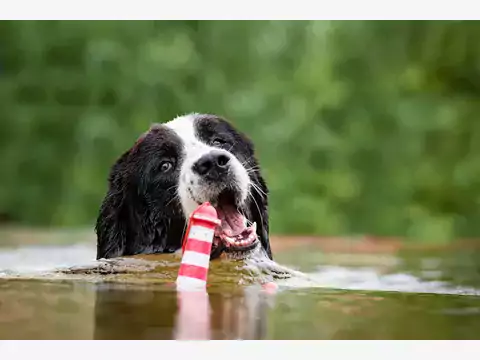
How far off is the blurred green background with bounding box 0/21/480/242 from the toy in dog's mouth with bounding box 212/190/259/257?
23.8 inches

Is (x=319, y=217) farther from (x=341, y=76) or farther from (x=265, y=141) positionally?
(x=341, y=76)

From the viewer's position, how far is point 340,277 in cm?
395

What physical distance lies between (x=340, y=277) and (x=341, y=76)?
3.86ft

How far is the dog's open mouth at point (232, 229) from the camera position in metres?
3.49

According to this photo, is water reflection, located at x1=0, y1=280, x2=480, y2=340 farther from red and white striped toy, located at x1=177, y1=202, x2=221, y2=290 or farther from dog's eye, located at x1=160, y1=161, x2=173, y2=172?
dog's eye, located at x1=160, y1=161, x2=173, y2=172

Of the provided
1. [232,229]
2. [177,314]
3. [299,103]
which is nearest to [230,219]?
[232,229]

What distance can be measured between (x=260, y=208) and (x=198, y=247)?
0.46 m

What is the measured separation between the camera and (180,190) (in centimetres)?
345

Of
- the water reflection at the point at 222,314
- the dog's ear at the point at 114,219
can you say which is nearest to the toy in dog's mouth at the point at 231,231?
the water reflection at the point at 222,314

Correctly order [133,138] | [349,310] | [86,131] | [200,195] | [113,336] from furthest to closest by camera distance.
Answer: [86,131]
[133,138]
[200,195]
[349,310]
[113,336]

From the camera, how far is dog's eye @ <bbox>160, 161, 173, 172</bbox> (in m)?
3.48

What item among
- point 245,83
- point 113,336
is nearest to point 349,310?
point 113,336

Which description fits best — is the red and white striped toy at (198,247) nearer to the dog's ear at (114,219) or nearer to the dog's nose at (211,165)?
the dog's nose at (211,165)

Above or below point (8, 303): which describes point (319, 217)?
above
